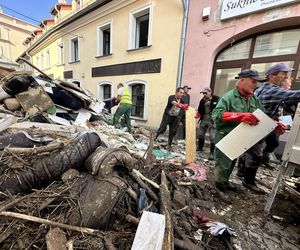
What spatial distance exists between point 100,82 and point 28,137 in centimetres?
783

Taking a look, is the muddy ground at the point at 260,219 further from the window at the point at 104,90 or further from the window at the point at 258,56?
the window at the point at 104,90

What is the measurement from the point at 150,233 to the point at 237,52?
5509 mm

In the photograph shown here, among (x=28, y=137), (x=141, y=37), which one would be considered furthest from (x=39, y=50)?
(x=28, y=137)

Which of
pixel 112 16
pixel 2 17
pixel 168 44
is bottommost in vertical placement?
pixel 168 44

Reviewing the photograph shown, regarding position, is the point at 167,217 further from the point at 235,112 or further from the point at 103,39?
the point at 103,39

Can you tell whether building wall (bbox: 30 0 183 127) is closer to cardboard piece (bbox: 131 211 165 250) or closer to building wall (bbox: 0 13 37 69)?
cardboard piece (bbox: 131 211 165 250)

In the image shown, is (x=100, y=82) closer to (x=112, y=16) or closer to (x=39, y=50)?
(x=112, y=16)

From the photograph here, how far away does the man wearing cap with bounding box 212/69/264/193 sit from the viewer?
224cm

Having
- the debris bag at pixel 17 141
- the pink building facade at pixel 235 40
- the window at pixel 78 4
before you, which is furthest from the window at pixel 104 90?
the debris bag at pixel 17 141

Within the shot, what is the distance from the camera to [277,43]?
4.50 m

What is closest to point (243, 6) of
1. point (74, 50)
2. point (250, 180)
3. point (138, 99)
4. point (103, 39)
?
point (250, 180)

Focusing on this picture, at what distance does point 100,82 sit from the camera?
31.2ft

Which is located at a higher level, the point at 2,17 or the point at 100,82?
the point at 2,17

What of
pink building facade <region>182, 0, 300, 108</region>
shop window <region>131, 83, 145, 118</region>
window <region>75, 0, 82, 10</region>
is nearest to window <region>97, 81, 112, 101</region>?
shop window <region>131, 83, 145, 118</region>
